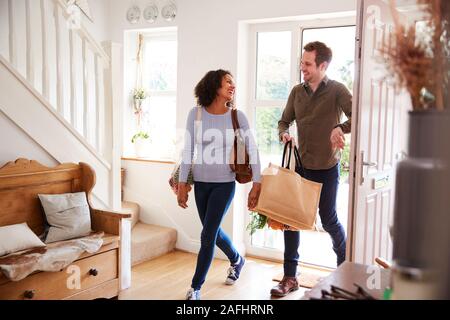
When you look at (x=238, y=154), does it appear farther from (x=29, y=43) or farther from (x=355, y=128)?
(x=29, y=43)

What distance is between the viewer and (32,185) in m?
2.88

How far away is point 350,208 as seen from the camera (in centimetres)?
260

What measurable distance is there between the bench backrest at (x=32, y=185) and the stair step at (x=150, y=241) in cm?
81

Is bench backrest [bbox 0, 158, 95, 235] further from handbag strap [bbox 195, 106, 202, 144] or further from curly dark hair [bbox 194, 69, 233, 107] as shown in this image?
curly dark hair [bbox 194, 69, 233, 107]

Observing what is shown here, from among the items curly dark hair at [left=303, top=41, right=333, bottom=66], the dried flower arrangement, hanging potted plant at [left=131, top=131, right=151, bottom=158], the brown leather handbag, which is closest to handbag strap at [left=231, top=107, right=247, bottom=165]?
the brown leather handbag

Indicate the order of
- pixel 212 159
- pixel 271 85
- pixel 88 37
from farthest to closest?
1. pixel 271 85
2. pixel 88 37
3. pixel 212 159

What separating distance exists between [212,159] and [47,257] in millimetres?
1086

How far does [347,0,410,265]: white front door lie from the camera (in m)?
2.54

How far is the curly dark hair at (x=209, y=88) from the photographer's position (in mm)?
2867

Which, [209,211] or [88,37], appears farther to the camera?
[88,37]

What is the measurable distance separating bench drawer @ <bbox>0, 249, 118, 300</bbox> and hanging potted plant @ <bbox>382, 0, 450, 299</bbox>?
6.75ft

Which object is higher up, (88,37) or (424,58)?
(88,37)

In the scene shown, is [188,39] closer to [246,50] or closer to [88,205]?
[246,50]

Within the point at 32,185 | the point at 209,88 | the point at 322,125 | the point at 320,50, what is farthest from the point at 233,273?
the point at 320,50
